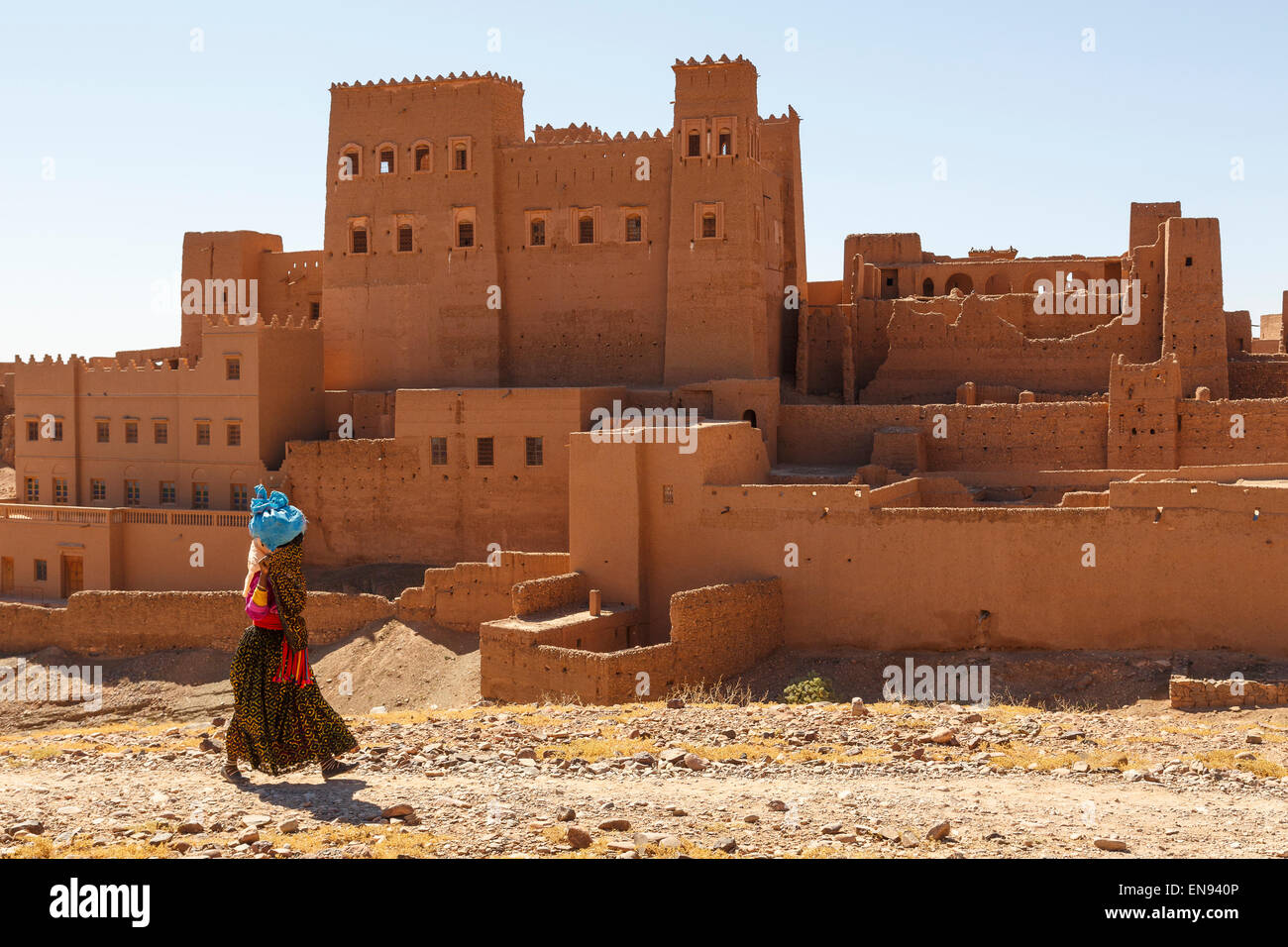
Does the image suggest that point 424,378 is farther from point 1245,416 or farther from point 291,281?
point 1245,416

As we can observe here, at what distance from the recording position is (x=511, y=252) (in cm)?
3372

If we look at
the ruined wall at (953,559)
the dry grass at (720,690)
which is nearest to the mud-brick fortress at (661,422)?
the ruined wall at (953,559)

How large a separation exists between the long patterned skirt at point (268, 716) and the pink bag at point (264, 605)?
0.08 metres

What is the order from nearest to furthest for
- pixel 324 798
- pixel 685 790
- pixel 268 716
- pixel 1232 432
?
pixel 324 798
pixel 685 790
pixel 268 716
pixel 1232 432

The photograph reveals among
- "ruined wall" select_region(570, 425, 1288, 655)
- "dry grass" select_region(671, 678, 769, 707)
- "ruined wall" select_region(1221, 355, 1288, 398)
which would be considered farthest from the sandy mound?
"ruined wall" select_region(1221, 355, 1288, 398)

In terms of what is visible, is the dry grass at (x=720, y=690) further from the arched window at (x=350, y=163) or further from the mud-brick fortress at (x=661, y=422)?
the arched window at (x=350, y=163)

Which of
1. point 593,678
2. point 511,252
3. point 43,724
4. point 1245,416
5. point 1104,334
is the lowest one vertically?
point 43,724

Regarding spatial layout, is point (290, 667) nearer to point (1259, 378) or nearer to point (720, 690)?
point (720, 690)

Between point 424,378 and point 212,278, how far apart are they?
8230 millimetres

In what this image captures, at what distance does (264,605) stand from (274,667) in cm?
51

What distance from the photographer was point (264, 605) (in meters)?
11.6

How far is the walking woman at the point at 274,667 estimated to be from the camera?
11.5 m

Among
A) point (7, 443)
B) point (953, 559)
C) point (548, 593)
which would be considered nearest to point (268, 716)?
point (548, 593)
